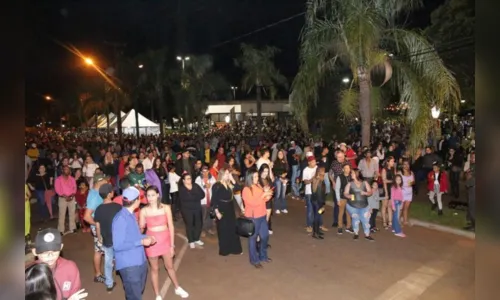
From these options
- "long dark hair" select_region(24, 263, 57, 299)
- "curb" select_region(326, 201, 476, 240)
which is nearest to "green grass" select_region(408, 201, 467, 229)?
"curb" select_region(326, 201, 476, 240)

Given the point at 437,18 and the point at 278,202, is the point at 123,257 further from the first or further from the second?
the point at 437,18

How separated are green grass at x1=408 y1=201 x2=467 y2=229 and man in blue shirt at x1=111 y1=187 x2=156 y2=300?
25.2ft

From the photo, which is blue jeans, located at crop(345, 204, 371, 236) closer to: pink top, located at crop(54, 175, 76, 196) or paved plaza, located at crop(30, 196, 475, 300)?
paved plaza, located at crop(30, 196, 475, 300)

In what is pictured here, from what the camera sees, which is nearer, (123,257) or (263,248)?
→ (123,257)

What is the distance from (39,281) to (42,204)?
10037 mm

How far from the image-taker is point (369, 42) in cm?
1342

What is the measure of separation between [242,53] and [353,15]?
2333 centimetres

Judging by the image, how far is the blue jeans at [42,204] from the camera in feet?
39.3

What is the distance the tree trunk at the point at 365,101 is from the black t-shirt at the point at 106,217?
949 centimetres

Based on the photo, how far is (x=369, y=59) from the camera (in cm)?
1375

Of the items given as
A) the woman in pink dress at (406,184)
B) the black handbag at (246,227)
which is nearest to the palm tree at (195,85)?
the woman in pink dress at (406,184)

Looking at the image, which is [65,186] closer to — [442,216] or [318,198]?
[318,198]

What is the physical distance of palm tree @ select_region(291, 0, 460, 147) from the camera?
13.4 m
